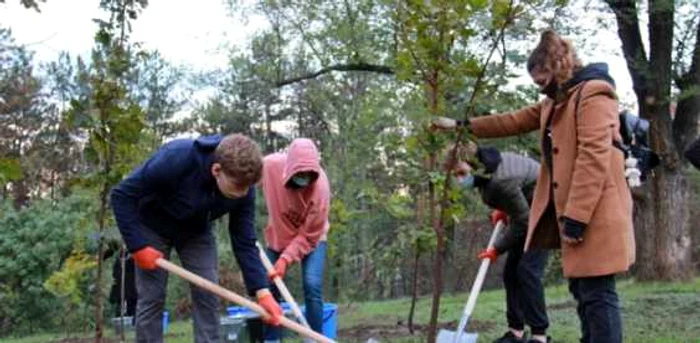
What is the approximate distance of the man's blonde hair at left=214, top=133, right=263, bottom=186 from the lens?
3.68m

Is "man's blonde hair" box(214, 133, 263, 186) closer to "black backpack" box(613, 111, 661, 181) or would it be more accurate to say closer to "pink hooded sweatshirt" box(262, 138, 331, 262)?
"pink hooded sweatshirt" box(262, 138, 331, 262)

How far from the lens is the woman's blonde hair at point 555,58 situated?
398cm

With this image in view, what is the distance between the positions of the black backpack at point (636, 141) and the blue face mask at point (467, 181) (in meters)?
0.84

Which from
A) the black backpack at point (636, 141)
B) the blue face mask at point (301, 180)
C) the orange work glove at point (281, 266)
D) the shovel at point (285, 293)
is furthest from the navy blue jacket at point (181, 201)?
the black backpack at point (636, 141)

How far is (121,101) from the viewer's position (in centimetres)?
528

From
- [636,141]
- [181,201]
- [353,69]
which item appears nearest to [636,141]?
[636,141]

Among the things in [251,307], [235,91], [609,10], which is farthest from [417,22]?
[235,91]

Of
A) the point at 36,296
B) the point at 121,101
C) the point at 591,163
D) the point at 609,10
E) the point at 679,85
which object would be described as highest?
the point at 609,10

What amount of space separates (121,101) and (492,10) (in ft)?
7.77

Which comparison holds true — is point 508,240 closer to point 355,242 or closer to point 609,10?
point 609,10

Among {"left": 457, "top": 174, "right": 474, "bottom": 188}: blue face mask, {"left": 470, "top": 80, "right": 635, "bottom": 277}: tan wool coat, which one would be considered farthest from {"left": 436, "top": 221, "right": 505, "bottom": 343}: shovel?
{"left": 470, "top": 80, "right": 635, "bottom": 277}: tan wool coat

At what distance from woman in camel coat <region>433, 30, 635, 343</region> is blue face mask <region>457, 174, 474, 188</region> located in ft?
1.93

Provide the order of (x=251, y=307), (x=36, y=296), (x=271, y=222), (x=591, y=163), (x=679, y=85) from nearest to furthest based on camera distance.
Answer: (x=591, y=163), (x=251, y=307), (x=271, y=222), (x=679, y=85), (x=36, y=296)

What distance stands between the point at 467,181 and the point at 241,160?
1574mm
